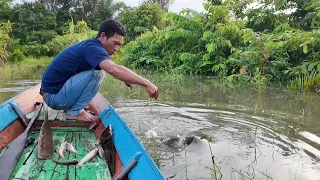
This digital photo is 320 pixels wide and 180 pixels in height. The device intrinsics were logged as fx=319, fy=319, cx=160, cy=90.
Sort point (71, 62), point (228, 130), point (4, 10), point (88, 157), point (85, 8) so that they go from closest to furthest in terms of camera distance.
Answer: point (88, 157) → point (71, 62) → point (228, 130) → point (4, 10) → point (85, 8)

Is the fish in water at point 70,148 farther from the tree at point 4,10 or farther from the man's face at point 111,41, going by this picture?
the tree at point 4,10

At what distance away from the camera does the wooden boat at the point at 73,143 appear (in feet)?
7.17

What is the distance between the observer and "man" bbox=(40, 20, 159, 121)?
2.93 meters

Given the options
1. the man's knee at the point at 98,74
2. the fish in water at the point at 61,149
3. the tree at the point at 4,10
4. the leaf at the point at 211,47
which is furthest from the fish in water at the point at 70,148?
the tree at the point at 4,10

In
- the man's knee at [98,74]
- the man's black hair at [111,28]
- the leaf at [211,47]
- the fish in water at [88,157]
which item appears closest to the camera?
the fish in water at [88,157]

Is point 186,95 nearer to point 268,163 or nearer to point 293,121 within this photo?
point 293,121

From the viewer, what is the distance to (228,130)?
170 inches

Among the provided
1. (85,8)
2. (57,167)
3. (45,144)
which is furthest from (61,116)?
(85,8)

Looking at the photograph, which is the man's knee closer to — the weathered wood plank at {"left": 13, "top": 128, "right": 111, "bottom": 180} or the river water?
the weathered wood plank at {"left": 13, "top": 128, "right": 111, "bottom": 180}

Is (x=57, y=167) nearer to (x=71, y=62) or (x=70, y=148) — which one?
(x=70, y=148)

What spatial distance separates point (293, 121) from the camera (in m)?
4.77

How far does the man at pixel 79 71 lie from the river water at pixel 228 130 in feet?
3.03

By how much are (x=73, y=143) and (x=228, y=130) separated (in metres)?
2.24

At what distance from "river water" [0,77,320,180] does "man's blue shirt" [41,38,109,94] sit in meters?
1.12
